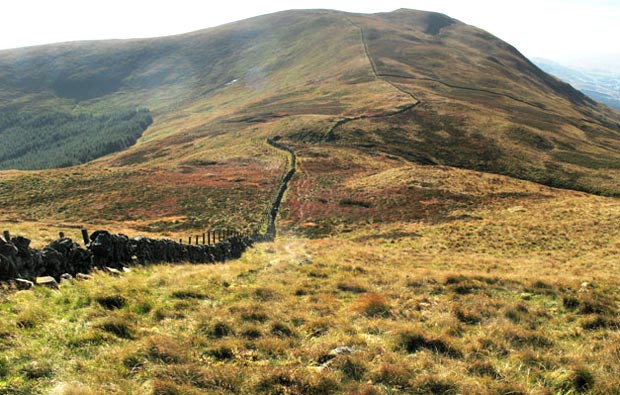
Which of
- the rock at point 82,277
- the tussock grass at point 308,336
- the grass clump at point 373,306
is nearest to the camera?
the tussock grass at point 308,336

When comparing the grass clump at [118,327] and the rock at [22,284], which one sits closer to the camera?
the grass clump at [118,327]

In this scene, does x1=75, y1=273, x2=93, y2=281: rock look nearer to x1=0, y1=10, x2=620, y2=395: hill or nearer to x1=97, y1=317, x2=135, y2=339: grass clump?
x1=0, y1=10, x2=620, y2=395: hill

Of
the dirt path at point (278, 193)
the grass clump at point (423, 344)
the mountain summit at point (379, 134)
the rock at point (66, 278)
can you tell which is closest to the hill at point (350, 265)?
the grass clump at point (423, 344)

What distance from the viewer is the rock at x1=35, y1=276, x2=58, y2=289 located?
908 centimetres

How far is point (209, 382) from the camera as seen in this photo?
6.20 m

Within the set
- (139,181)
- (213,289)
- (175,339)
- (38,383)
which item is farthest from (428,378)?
(139,181)

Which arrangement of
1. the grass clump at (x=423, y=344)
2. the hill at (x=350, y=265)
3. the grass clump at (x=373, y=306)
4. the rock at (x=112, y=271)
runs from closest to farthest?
the hill at (x=350, y=265)
the grass clump at (x=423, y=344)
the grass clump at (x=373, y=306)
the rock at (x=112, y=271)

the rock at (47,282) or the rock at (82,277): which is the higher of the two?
the rock at (47,282)

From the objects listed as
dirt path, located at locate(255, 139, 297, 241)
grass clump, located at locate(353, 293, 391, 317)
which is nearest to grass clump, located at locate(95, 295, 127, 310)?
grass clump, located at locate(353, 293, 391, 317)

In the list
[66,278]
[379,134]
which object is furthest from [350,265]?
[379,134]

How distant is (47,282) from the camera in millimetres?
9203

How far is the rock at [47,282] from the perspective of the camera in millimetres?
9082

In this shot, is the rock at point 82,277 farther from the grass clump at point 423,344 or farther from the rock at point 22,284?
the grass clump at point 423,344

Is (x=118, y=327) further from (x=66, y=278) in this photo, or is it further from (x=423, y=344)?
(x=423, y=344)
